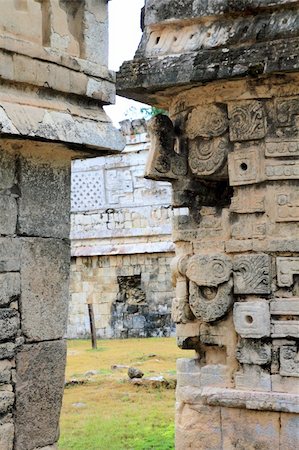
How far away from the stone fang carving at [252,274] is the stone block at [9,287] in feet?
7.93

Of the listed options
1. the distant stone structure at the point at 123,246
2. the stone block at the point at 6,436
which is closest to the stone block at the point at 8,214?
the stone block at the point at 6,436

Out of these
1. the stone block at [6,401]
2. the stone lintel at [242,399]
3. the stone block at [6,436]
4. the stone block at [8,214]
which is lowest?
the stone lintel at [242,399]

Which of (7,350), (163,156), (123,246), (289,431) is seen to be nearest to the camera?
(7,350)

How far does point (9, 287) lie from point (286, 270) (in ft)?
8.35

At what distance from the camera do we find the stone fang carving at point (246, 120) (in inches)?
239

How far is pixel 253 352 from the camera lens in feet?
19.7

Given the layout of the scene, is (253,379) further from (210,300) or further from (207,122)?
(207,122)

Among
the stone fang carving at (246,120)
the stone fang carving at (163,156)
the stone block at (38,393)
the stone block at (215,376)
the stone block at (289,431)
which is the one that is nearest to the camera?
the stone block at (38,393)

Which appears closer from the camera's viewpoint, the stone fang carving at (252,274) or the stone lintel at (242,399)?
the stone lintel at (242,399)

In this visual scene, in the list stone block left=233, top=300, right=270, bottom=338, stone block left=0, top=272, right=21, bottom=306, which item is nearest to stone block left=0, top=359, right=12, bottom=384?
stone block left=0, top=272, right=21, bottom=306

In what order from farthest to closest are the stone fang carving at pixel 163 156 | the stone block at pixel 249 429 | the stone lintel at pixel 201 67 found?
the stone fang carving at pixel 163 156, the stone block at pixel 249 429, the stone lintel at pixel 201 67

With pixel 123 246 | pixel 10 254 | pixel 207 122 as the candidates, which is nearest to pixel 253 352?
pixel 207 122

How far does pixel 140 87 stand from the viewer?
6254 millimetres

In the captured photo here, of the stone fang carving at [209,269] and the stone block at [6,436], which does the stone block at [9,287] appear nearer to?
the stone block at [6,436]
